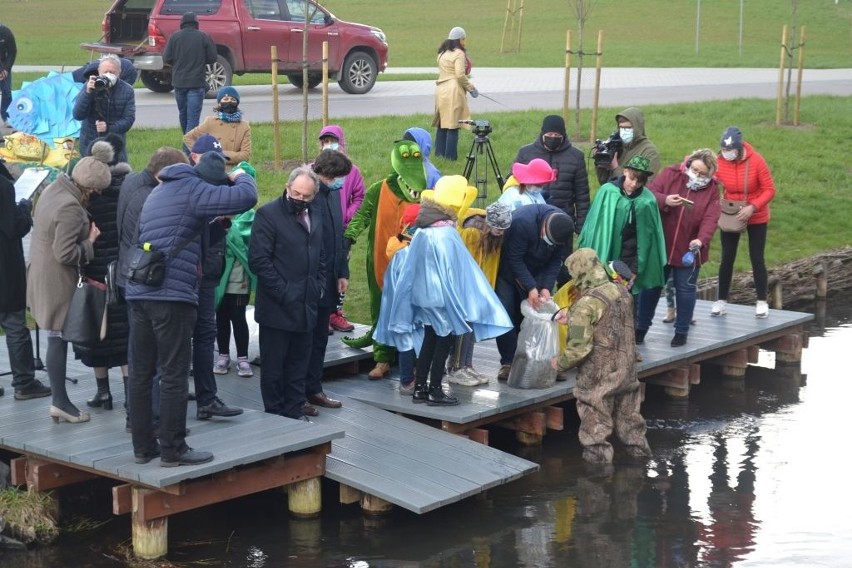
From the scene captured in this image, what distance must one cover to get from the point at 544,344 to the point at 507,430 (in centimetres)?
99

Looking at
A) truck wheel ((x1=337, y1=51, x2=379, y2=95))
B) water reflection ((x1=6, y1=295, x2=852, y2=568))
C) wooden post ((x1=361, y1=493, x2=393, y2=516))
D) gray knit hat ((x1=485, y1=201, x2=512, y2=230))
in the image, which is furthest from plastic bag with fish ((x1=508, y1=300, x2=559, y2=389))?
truck wheel ((x1=337, y1=51, x2=379, y2=95))

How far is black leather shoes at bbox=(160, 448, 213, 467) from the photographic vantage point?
289 inches

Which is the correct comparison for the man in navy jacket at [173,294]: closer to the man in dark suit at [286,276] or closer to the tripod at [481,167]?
the man in dark suit at [286,276]

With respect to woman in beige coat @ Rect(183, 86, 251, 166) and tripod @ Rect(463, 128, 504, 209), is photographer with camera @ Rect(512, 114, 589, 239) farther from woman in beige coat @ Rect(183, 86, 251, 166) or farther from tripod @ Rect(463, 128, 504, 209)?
woman in beige coat @ Rect(183, 86, 251, 166)

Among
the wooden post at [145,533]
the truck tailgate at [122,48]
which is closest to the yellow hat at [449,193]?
the wooden post at [145,533]

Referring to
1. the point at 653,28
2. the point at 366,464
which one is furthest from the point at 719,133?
the point at 653,28

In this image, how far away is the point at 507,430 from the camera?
10266 millimetres

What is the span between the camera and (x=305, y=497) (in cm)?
826

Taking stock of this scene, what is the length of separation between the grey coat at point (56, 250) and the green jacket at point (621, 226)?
412 centimetres

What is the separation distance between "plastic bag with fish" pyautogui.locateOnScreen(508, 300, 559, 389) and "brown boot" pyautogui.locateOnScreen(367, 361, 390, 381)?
3.50 ft

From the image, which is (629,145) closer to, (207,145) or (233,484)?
(207,145)

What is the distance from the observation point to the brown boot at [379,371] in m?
10.0

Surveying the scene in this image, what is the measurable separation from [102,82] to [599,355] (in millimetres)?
6133

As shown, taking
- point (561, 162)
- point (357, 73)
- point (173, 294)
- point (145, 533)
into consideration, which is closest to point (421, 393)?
point (145, 533)
